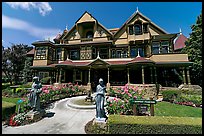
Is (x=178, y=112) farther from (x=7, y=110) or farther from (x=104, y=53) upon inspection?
(x=104, y=53)

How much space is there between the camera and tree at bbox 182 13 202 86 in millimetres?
19630

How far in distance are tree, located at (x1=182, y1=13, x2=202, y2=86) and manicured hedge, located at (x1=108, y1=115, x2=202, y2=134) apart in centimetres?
1859

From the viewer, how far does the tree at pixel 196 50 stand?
64.4ft

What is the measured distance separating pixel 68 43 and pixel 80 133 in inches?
823

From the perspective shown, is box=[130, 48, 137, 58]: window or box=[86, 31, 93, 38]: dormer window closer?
box=[130, 48, 137, 58]: window

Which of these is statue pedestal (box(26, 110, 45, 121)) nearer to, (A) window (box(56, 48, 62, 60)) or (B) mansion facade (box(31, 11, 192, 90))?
(B) mansion facade (box(31, 11, 192, 90))

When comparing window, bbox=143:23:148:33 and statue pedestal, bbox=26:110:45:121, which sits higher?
window, bbox=143:23:148:33

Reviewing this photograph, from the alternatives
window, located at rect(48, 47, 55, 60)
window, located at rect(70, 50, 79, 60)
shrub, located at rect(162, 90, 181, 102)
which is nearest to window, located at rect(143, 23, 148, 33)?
shrub, located at rect(162, 90, 181, 102)

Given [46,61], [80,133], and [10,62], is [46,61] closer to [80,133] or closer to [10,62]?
[10,62]

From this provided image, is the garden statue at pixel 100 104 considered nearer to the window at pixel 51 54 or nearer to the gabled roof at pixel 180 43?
the window at pixel 51 54

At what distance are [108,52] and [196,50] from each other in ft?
50.5

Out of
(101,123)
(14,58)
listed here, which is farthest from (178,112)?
(14,58)

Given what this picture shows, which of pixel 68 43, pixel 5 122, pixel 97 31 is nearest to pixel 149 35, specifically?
pixel 97 31

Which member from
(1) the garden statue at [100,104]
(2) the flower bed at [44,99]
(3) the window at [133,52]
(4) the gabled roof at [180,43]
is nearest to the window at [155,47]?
(3) the window at [133,52]
